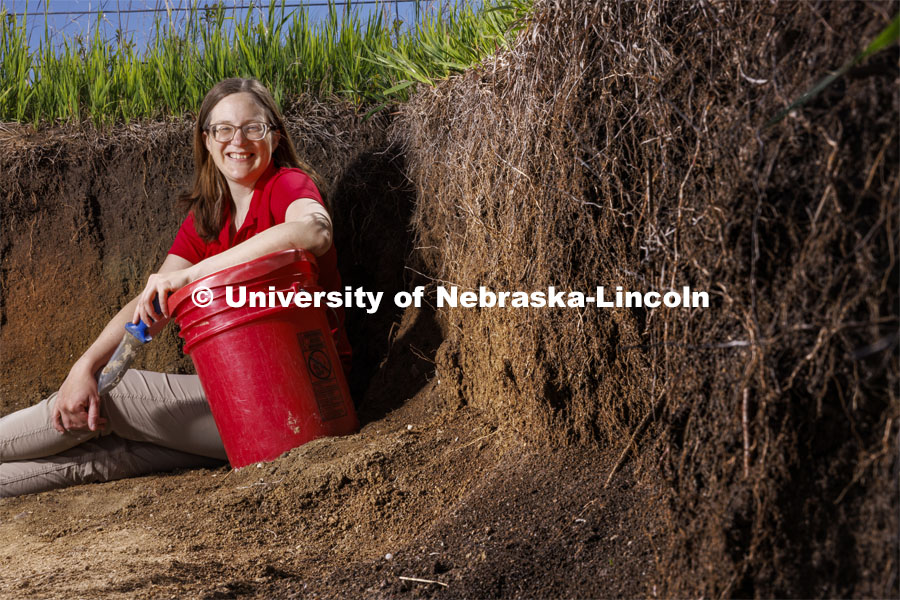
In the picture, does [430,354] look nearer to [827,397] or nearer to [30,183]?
[827,397]

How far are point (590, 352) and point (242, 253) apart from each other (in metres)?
1.18

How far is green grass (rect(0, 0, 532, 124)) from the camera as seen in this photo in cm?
338

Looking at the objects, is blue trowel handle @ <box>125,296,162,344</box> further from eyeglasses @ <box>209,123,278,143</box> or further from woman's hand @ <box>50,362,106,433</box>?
eyeglasses @ <box>209,123,278,143</box>

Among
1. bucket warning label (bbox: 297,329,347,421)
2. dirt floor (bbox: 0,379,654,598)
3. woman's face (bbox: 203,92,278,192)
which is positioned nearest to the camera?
dirt floor (bbox: 0,379,654,598)

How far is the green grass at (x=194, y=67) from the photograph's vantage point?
11.1 feet

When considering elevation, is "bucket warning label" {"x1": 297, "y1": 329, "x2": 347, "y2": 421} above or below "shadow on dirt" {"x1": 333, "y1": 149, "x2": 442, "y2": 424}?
below

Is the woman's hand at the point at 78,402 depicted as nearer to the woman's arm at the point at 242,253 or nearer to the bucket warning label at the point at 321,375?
the woman's arm at the point at 242,253

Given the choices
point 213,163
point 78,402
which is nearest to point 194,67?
point 213,163

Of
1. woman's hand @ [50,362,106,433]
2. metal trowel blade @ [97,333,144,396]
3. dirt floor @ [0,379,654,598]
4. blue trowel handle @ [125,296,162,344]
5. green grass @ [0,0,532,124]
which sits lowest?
dirt floor @ [0,379,654,598]

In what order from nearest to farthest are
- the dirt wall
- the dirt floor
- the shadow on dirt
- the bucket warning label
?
the dirt wall, the dirt floor, the bucket warning label, the shadow on dirt

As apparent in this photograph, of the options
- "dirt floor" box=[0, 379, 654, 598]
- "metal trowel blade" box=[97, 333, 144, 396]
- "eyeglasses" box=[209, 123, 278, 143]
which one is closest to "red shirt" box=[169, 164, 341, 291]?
"eyeglasses" box=[209, 123, 278, 143]

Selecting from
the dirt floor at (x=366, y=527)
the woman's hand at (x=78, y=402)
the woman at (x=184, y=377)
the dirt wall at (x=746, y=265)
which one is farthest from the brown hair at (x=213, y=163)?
the dirt wall at (x=746, y=265)

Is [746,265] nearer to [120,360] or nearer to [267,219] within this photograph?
[267,219]

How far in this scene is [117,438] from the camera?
2889 millimetres
